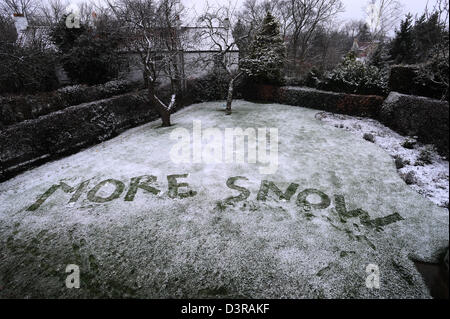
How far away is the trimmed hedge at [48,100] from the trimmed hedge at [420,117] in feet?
47.1

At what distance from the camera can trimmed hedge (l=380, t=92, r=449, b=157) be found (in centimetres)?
779

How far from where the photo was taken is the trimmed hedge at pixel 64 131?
7.87 meters

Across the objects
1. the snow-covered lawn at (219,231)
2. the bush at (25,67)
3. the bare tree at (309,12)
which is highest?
the bare tree at (309,12)

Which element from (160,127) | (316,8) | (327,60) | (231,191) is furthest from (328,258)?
(327,60)

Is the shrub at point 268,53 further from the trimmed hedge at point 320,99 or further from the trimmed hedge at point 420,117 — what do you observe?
the trimmed hedge at point 420,117

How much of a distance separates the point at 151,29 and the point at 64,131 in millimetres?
6941

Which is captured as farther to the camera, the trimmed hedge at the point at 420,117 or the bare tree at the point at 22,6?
the bare tree at the point at 22,6

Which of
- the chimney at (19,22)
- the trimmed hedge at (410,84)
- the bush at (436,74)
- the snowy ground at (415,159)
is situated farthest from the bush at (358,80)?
the chimney at (19,22)

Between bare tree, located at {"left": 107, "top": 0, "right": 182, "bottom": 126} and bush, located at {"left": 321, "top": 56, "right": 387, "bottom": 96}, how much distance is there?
9951 millimetres

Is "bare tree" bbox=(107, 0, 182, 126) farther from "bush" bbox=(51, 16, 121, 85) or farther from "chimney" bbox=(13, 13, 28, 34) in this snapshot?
"chimney" bbox=(13, 13, 28, 34)

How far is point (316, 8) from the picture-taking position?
2438 cm

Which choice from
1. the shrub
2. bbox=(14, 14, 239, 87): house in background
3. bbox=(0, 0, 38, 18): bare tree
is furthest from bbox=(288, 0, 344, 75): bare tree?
bbox=(0, 0, 38, 18): bare tree
